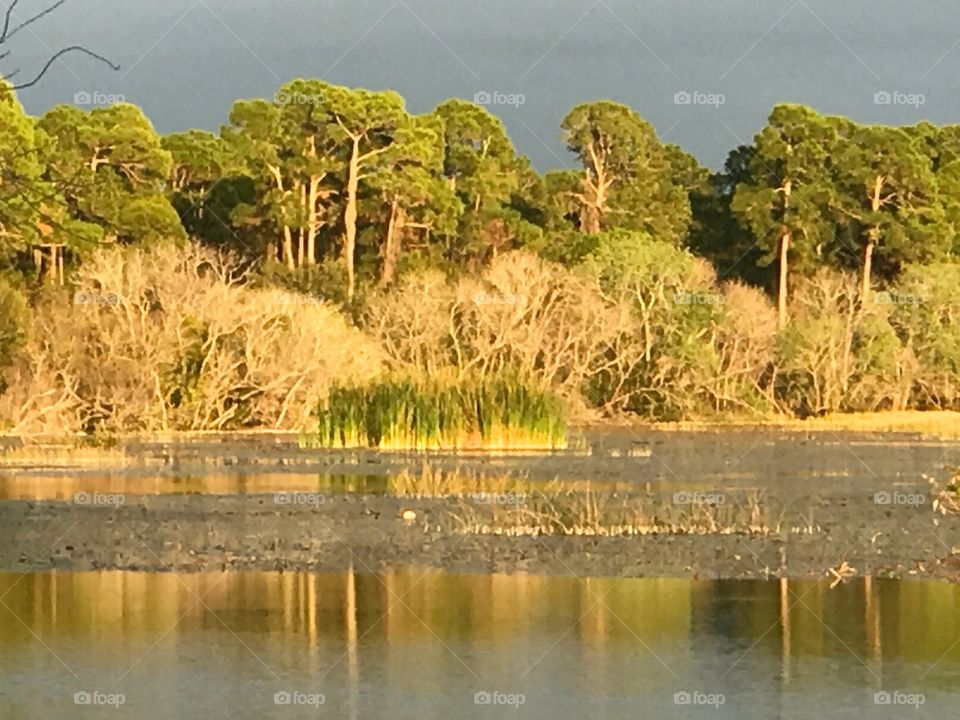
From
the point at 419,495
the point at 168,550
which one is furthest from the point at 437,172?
the point at 168,550

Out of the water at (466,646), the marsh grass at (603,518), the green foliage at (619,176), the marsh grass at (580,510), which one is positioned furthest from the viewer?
the green foliage at (619,176)

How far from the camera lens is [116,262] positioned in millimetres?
50938

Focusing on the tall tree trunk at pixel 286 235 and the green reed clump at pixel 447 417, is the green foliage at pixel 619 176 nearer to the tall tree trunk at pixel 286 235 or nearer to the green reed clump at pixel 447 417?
the tall tree trunk at pixel 286 235

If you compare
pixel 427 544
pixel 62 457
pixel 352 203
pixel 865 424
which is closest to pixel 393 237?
pixel 352 203

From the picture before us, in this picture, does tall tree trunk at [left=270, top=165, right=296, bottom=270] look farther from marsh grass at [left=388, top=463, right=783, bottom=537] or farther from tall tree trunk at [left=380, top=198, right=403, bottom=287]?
marsh grass at [left=388, top=463, right=783, bottom=537]

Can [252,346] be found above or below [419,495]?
above

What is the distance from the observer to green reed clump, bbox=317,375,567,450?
38.3 metres

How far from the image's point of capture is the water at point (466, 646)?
1357 cm

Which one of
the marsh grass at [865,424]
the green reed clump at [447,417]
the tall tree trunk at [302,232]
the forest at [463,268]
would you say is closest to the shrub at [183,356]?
the forest at [463,268]

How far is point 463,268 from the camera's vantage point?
6856cm

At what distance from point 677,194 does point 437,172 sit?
32.8 ft

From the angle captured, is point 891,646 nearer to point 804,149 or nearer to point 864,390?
point 864,390

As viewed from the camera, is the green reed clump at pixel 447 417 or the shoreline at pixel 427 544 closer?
the shoreline at pixel 427 544

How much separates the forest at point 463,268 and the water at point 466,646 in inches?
852
